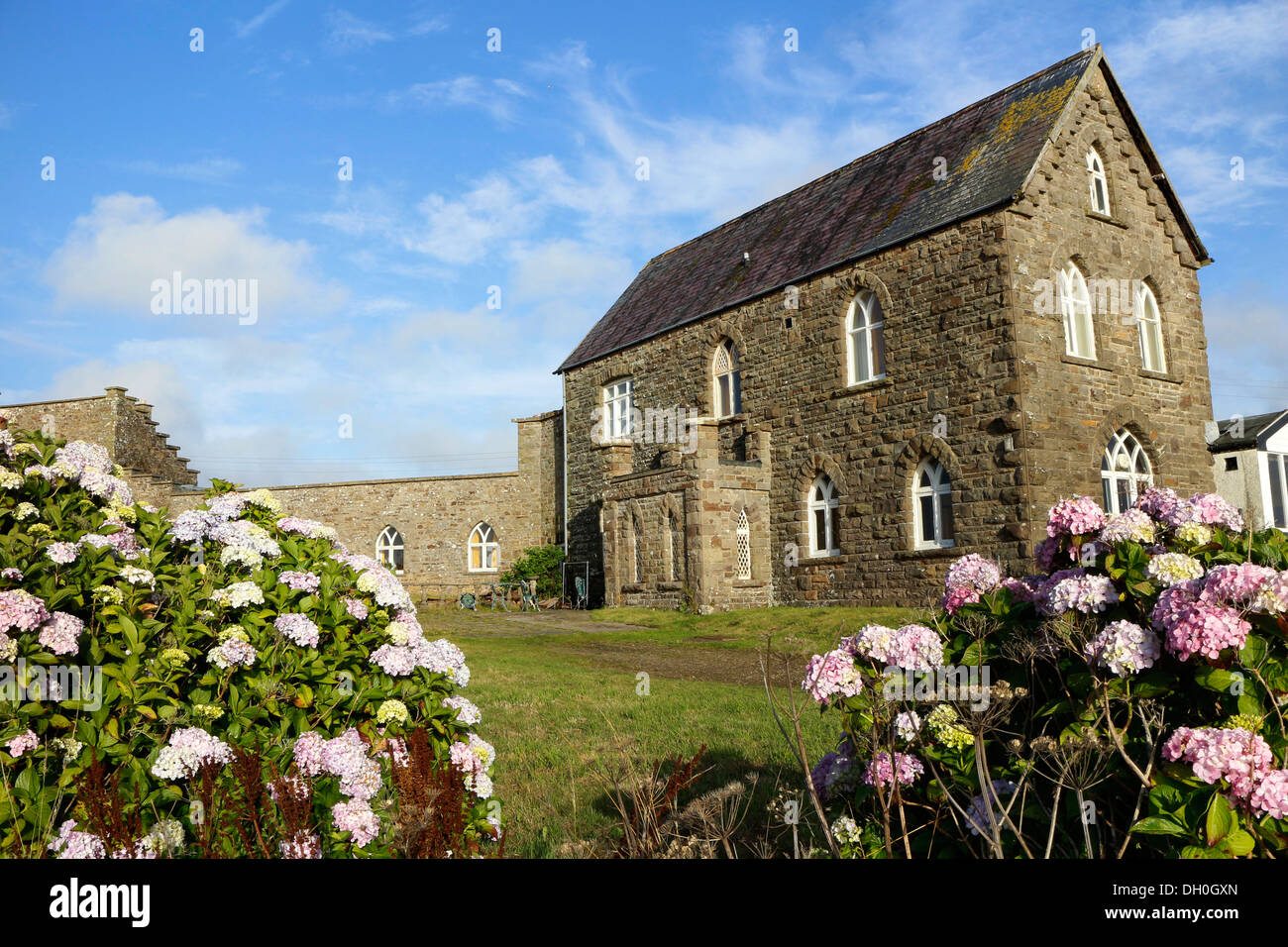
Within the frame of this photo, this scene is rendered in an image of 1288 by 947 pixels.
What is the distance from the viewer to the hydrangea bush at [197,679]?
336 centimetres

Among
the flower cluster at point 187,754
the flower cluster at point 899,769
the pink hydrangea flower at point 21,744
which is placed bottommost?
the flower cluster at point 899,769

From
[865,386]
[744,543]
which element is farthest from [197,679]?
[744,543]

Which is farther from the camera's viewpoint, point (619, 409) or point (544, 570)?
point (544, 570)

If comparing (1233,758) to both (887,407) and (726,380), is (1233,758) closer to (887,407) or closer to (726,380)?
(887,407)

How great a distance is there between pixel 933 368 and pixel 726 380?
642 centimetres

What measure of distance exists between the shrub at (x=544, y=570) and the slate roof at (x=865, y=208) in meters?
5.87

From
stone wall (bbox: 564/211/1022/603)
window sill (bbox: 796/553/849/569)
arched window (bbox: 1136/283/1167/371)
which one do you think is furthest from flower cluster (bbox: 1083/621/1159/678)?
arched window (bbox: 1136/283/1167/371)

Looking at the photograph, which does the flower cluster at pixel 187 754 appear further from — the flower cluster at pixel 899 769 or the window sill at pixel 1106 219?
the window sill at pixel 1106 219

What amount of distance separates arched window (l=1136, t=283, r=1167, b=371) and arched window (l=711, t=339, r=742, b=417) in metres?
8.65

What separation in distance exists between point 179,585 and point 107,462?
1.55 m

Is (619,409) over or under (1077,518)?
over

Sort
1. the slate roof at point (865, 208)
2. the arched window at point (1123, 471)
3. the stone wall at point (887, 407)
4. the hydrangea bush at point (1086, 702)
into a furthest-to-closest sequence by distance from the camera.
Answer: the slate roof at point (865, 208)
the arched window at point (1123, 471)
the stone wall at point (887, 407)
the hydrangea bush at point (1086, 702)

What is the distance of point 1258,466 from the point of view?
20625mm

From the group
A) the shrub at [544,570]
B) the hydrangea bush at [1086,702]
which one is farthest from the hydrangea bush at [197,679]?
the shrub at [544,570]
